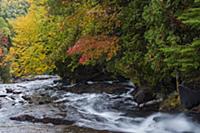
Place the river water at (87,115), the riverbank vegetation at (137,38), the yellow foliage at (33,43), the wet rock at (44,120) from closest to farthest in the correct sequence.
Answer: the river water at (87,115), the riverbank vegetation at (137,38), the wet rock at (44,120), the yellow foliage at (33,43)

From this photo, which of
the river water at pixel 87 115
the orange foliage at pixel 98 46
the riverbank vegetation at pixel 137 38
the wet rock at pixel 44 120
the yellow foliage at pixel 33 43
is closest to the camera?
the river water at pixel 87 115

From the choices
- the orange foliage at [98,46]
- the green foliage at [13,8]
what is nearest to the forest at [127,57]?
the orange foliage at [98,46]

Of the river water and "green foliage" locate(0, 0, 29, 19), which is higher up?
"green foliage" locate(0, 0, 29, 19)

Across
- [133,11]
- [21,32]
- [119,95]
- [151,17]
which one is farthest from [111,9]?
[21,32]

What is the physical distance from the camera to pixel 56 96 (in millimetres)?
16781

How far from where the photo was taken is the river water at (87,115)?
10711 mm

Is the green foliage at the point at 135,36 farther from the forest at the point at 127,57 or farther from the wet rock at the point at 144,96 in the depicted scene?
the wet rock at the point at 144,96

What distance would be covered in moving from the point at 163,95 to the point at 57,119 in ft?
12.6

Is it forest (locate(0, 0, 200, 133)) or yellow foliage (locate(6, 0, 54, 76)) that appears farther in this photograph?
yellow foliage (locate(6, 0, 54, 76))

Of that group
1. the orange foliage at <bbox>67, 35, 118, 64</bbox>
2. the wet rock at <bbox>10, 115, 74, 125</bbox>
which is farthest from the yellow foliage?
the wet rock at <bbox>10, 115, 74, 125</bbox>

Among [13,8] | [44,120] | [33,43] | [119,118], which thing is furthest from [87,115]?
[13,8]

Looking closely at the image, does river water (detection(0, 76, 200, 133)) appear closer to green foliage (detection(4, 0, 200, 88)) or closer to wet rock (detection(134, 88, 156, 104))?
wet rock (detection(134, 88, 156, 104))

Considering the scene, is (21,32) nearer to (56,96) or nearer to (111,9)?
(56,96)

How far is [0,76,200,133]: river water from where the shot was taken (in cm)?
1071
